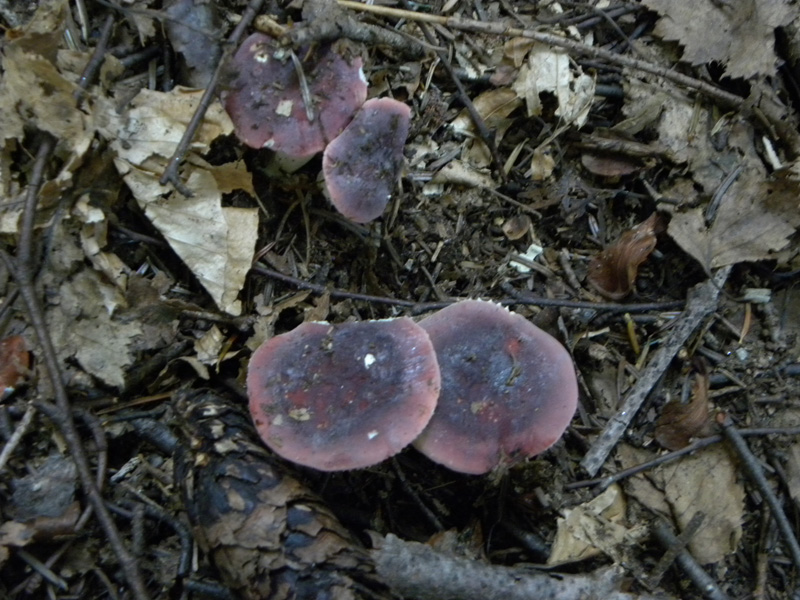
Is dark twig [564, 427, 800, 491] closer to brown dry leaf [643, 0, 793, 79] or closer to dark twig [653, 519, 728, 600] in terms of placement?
dark twig [653, 519, 728, 600]

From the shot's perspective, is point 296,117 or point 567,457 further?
point 567,457

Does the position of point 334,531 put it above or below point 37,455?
above

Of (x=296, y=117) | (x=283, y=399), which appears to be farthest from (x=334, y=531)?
(x=296, y=117)

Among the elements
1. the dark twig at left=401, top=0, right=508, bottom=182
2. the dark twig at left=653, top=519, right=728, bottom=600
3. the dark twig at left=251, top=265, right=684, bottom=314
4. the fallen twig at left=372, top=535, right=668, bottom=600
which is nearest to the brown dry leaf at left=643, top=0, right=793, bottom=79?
the dark twig at left=401, top=0, right=508, bottom=182

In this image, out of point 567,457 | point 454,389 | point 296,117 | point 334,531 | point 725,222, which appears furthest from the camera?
point 725,222

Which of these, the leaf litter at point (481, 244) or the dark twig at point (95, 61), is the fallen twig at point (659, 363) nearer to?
the leaf litter at point (481, 244)

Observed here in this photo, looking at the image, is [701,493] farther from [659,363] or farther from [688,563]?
[659,363]

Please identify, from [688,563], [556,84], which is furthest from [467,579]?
[556,84]

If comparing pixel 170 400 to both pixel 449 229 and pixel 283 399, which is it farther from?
pixel 449 229
